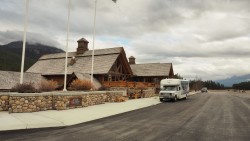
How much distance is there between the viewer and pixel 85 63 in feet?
151

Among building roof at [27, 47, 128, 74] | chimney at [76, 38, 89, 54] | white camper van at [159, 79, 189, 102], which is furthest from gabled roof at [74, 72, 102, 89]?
chimney at [76, 38, 89, 54]

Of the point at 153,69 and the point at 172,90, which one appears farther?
the point at 153,69

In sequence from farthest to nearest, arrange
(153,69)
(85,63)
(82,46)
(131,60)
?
(131,60) < (153,69) < (82,46) < (85,63)

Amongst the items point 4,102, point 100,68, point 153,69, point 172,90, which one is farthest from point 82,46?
point 4,102

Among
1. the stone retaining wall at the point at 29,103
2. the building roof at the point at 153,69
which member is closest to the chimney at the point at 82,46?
the building roof at the point at 153,69

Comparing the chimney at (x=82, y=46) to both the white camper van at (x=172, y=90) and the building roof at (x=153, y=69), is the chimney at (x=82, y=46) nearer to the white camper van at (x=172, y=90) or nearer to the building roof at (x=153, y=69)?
the building roof at (x=153, y=69)

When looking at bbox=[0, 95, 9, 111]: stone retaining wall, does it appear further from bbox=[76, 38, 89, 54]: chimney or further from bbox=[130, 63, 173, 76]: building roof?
bbox=[130, 63, 173, 76]: building roof

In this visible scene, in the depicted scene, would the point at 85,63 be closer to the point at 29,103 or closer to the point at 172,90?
the point at 172,90

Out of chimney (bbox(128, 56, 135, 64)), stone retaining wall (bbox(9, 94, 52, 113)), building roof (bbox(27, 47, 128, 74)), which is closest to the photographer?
→ stone retaining wall (bbox(9, 94, 52, 113))

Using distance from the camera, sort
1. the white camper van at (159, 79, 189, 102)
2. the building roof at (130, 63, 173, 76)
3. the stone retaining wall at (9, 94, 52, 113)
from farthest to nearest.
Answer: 1. the building roof at (130, 63, 173, 76)
2. the white camper van at (159, 79, 189, 102)
3. the stone retaining wall at (9, 94, 52, 113)

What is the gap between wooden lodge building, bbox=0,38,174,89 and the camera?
137 ft

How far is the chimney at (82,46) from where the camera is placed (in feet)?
171

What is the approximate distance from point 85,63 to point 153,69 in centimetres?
1814

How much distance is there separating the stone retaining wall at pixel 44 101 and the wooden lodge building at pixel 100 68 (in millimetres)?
14443
